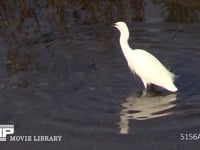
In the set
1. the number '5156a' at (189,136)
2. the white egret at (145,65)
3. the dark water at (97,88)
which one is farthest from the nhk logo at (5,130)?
the white egret at (145,65)

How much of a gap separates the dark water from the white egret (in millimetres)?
131

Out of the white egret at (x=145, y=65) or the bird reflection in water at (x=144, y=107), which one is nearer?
the bird reflection in water at (x=144, y=107)

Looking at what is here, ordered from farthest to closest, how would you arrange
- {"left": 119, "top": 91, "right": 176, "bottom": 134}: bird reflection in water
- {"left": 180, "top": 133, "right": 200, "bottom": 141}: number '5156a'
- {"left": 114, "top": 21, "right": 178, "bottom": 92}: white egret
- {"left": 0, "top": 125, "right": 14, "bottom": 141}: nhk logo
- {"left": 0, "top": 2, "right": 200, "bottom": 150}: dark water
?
{"left": 114, "top": 21, "right": 178, "bottom": 92}: white egret < {"left": 119, "top": 91, "right": 176, "bottom": 134}: bird reflection in water < {"left": 0, "top": 125, "right": 14, "bottom": 141}: nhk logo < {"left": 0, "top": 2, "right": 200, "bottom": 150}: dark water < {"left": 180, "top": 133, "right": 200, "bottom": 141}: number '5156a'

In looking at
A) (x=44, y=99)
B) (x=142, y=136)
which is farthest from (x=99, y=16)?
(x=142, y=136)

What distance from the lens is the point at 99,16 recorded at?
36.5 ft

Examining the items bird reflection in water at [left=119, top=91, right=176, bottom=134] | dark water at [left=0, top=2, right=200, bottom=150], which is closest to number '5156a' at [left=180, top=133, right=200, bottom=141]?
dark water at [left=0, top=2, right=200, bottom=150]

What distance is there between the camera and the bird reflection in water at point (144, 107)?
26.3ft

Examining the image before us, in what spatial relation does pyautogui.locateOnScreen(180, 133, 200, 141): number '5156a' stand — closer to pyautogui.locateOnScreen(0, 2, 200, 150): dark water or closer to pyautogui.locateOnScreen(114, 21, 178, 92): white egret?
pyautogui.locateOnScreen(0, 2, 200, 150): dark water


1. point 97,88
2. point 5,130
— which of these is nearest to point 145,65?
point 97,88

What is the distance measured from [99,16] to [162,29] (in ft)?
3.88

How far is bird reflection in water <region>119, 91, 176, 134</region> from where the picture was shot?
26.3 ft

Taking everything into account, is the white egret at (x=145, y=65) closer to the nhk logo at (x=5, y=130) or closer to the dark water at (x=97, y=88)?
the dark water at (x=97, y=88)

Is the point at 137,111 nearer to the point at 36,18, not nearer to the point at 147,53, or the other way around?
the point at 147,53

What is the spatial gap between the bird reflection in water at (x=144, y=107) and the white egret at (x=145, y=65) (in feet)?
1.01
